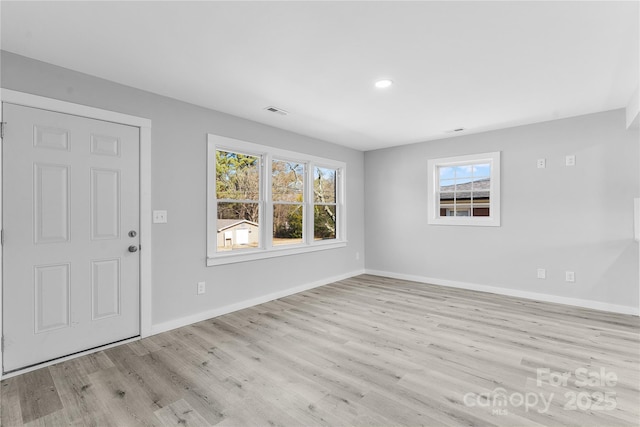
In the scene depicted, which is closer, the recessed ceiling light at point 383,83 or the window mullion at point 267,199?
the recessed ceiling light at point 383,83

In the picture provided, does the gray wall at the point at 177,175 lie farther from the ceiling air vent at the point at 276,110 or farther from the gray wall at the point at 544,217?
the gray wall at the point at 544,217

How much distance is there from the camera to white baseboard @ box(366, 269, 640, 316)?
12.3ft

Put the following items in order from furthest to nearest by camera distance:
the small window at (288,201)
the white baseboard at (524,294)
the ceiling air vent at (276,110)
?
the small window at (288,201) → the white baseboard at (524,294) → the ceiling air vent at (276,110)

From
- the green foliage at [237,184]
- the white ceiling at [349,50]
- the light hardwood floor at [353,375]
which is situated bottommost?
the light hardwood floor at [353,375]

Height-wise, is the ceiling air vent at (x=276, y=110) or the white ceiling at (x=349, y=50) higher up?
the white ceiling at (x=349, y=50)

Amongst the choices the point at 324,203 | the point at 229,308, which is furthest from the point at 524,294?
the point at 229,308

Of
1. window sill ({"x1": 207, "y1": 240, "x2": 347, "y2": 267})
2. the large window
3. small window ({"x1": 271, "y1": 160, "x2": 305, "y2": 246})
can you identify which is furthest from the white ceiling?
window sill ({"x1": 207, "y1": 240, "x2": 347, "y2": 267})

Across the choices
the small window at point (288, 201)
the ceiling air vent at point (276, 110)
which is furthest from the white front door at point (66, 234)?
the small window at point (288, 201)

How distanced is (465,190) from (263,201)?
323 cm

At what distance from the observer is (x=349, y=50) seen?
2.37m

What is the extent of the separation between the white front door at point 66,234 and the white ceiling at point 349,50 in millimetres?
611

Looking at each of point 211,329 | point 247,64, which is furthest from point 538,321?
point 247,64

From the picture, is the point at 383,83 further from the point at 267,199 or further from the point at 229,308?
the point at 229,308

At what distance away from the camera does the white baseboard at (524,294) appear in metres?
3.74
